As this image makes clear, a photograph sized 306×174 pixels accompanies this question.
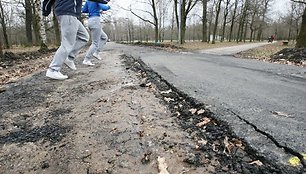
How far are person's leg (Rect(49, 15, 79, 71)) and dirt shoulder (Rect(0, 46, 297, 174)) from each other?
103cm

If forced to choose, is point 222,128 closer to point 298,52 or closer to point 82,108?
point 82,108

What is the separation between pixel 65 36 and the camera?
13.7ft

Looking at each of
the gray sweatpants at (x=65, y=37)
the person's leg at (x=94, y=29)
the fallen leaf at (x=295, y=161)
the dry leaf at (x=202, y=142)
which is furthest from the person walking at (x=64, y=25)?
the fallen leaf at (x=295, y=161)

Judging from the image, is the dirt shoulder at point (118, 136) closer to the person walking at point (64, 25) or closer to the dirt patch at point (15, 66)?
the person walking at point (64, 25)

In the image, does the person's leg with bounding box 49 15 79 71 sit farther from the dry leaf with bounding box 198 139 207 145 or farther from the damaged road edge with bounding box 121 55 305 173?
the dry leaf with bounding box 198 139 207 145

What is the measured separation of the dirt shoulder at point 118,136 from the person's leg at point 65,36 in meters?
1.03

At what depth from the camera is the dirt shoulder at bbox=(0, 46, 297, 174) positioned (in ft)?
5.11

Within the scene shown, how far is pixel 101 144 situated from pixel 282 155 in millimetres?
1214

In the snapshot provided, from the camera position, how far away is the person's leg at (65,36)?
13.5ft

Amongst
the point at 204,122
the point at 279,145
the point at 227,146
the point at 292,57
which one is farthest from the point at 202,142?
the point at 292,57

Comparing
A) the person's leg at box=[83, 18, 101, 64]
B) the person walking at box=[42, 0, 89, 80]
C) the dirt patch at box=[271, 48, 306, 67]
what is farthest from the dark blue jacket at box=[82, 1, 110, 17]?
the dirt patch at box=[271, 48, 306, 67]

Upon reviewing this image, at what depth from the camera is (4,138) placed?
208 cm

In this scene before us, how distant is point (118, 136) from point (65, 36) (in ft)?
9.19

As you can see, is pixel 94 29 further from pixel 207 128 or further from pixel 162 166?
pixel 162 166
